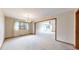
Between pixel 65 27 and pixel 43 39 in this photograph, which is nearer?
pixel 65 27

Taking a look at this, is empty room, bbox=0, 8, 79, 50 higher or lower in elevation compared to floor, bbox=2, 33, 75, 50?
higher

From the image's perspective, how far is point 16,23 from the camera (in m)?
6.56

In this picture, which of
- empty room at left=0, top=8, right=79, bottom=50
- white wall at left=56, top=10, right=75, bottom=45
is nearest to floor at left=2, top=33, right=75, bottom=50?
empty room at left=0, top=8, right=79, bottom=50

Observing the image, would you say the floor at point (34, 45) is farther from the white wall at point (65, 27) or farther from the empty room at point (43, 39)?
the white wall at point (65, 27)

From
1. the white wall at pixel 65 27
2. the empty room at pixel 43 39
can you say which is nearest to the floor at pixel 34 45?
the empty room at pixel 43 39

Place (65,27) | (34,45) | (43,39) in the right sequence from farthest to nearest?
(43,39) < (65,27) < (34,45)

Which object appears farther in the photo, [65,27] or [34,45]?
[65,27]

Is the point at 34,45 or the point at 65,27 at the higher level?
the point at 65,27

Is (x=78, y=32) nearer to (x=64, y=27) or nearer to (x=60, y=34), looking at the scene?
(x=64, y=27)

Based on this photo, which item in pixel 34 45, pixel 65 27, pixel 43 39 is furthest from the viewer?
pixel 43 39

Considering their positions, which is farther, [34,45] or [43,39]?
[43,39]

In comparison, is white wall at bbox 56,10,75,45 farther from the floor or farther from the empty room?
the floor
